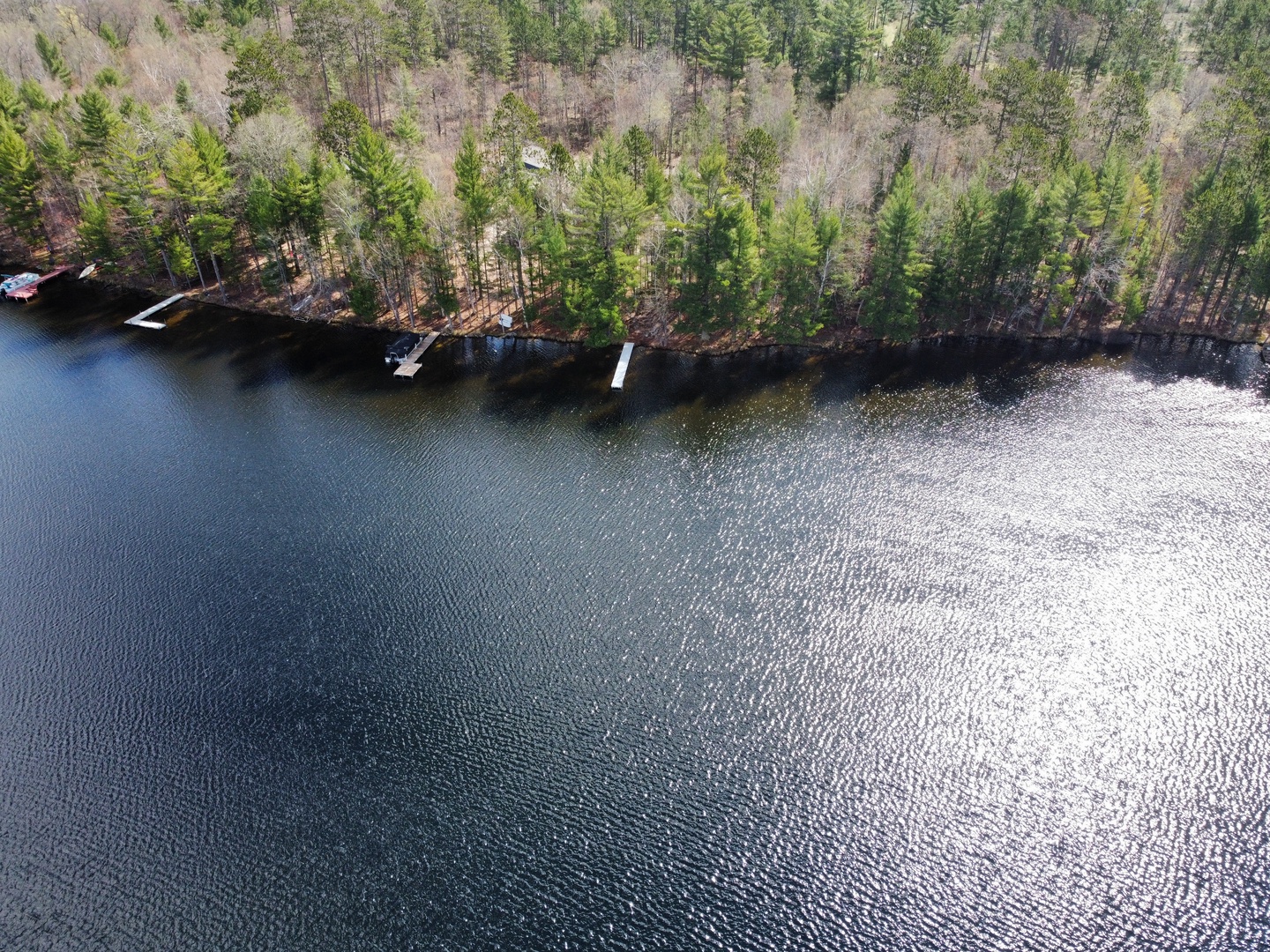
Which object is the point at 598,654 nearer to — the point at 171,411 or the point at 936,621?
the point at 936,621

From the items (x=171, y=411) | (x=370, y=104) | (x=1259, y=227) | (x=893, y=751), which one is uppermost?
(x=370, y=104)

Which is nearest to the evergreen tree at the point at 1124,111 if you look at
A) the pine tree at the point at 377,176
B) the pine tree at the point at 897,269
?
the pine tree at the point at 897,269

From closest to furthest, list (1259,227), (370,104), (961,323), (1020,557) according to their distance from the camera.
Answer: (1020,557), (1259,227), (961,323), (370,104)

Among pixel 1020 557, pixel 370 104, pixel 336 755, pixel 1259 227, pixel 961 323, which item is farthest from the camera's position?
pixel 370 104

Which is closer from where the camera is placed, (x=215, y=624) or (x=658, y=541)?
(x=215, y=624)

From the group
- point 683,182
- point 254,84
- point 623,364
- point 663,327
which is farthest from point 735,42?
point 254,84

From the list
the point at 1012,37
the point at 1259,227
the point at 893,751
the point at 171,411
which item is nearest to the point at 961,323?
the point at 1259,227
